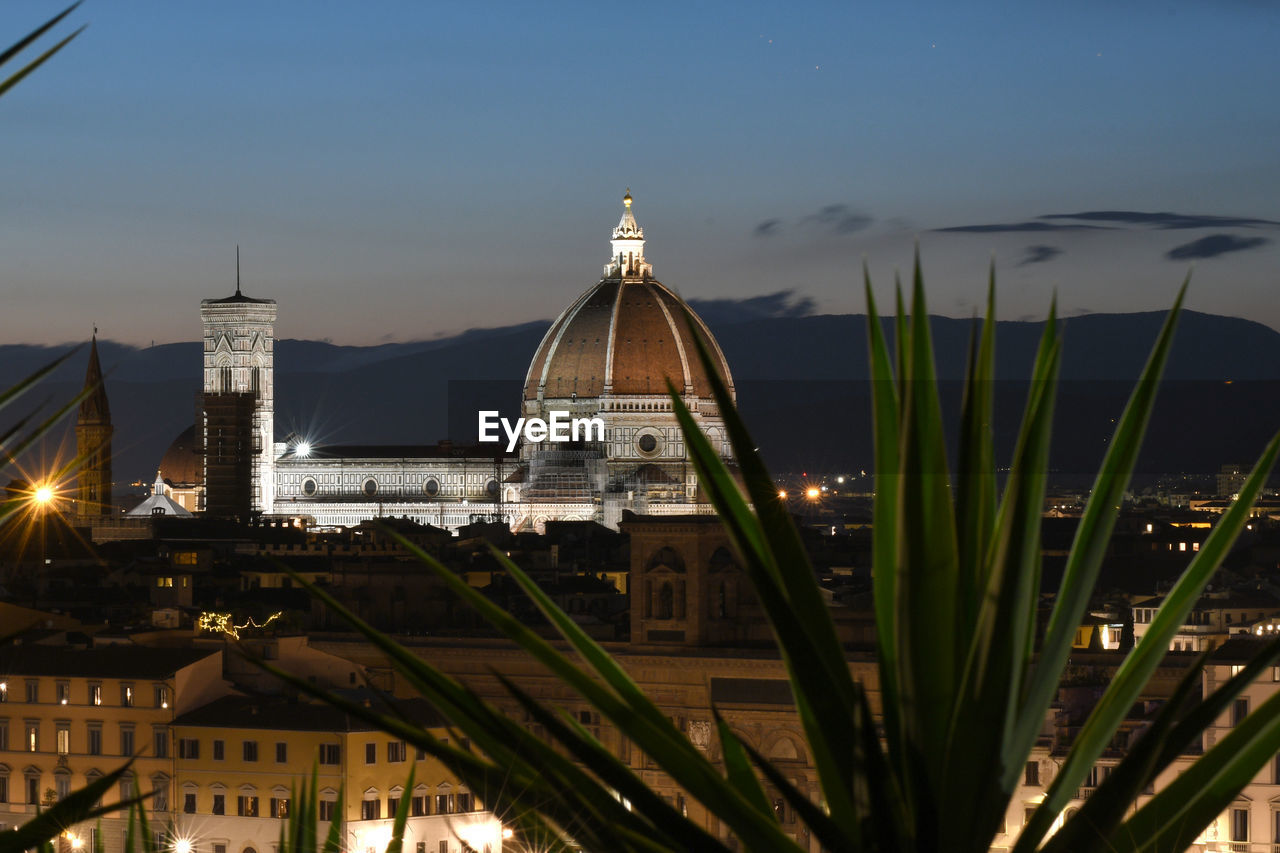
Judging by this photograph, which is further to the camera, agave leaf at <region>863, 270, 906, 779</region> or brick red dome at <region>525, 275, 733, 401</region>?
brick red dome at <region>525, 275, 733, 401</region>

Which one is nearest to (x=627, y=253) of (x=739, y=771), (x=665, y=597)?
(x=665, y=597)

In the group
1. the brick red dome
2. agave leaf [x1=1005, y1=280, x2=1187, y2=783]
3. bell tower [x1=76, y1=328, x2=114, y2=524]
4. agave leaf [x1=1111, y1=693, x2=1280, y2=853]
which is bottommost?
agave leaf [x1=1111, y1=693, x2=1280, y2=853]

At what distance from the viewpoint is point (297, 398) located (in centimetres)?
18738

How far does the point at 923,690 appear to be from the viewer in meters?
3.07

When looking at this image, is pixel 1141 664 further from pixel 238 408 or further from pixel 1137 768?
pixel 238 408

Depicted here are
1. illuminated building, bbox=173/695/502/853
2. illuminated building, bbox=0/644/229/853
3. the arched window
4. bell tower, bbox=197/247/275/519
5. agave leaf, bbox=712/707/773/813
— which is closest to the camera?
agave leaf, bbox=712/707/773/813

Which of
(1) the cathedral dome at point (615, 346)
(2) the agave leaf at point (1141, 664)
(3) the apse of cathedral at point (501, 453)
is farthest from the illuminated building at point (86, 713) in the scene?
(1) the cathedral dome at point (615, 346)

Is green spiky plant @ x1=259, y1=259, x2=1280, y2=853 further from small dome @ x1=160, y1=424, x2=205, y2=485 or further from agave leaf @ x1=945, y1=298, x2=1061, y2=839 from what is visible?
small dome @ x1=160, y1=424, x2=205, y2=485

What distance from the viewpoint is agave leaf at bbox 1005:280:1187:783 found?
120 inches

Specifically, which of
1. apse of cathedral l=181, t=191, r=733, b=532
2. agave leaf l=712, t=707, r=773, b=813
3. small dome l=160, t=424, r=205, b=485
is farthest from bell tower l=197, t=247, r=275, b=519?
agave leaf l=712, t=707, r=773, b=813

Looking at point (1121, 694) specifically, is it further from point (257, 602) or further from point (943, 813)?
point (257, 602)

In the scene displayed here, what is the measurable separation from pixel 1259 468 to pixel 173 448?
117152mm

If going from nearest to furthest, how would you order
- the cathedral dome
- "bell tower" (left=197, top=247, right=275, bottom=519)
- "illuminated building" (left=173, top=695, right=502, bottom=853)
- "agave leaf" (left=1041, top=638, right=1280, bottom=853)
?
"agave leaf" (left=1041, top=638, right=1280, bottom=853), "illuminated building" (left=173, top=695, right=502, bottom=853), "bell tower" (left=197, top=247, right=275, bottom=519), the cathedral dome

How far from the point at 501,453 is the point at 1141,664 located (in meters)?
107
